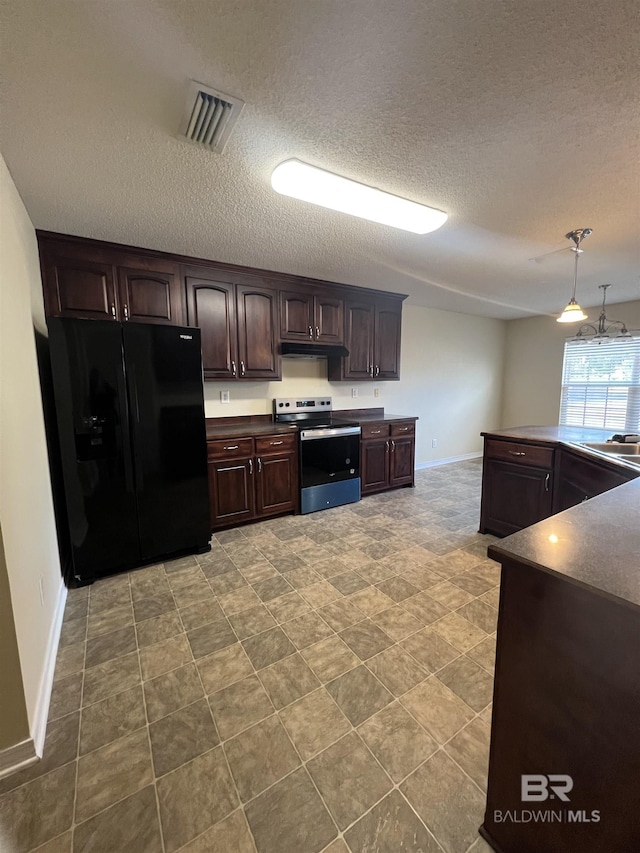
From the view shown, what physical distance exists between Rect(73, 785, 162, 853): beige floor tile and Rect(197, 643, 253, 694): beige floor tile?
439mm

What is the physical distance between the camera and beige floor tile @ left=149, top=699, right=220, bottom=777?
1285 mm

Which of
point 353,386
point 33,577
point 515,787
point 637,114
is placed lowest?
point 515,787

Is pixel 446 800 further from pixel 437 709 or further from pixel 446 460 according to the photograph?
pixel 446 460

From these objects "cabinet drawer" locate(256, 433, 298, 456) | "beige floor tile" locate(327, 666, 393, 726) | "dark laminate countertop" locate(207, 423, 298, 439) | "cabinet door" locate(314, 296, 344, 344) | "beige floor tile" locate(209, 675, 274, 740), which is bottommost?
"beige floor tile" locate(209, 675, 274, 740)

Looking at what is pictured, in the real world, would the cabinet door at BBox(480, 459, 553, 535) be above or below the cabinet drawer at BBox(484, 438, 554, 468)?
below

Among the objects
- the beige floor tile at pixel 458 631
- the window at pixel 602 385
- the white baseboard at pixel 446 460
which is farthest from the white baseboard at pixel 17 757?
the window at pixel 602 385

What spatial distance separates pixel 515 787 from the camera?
1.00 m

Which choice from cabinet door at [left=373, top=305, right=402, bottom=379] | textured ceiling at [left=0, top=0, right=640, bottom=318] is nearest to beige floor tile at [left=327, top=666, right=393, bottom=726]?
textured ceiling at [left=0, top=0, right=640, bottom=318]

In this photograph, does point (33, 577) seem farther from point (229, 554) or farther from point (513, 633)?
point (513, 633)

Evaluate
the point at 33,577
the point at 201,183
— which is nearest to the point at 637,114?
the point at 201,183

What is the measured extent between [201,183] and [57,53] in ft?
2.54

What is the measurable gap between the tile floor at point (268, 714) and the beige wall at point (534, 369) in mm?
4092

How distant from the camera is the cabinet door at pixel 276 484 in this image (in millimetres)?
3297

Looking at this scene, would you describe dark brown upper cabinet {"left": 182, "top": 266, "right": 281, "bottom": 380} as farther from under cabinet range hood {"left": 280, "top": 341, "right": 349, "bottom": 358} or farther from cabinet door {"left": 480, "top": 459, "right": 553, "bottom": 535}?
cabinet door {"left": 480, "top": 459, "right": 553, "bottom": 535}
